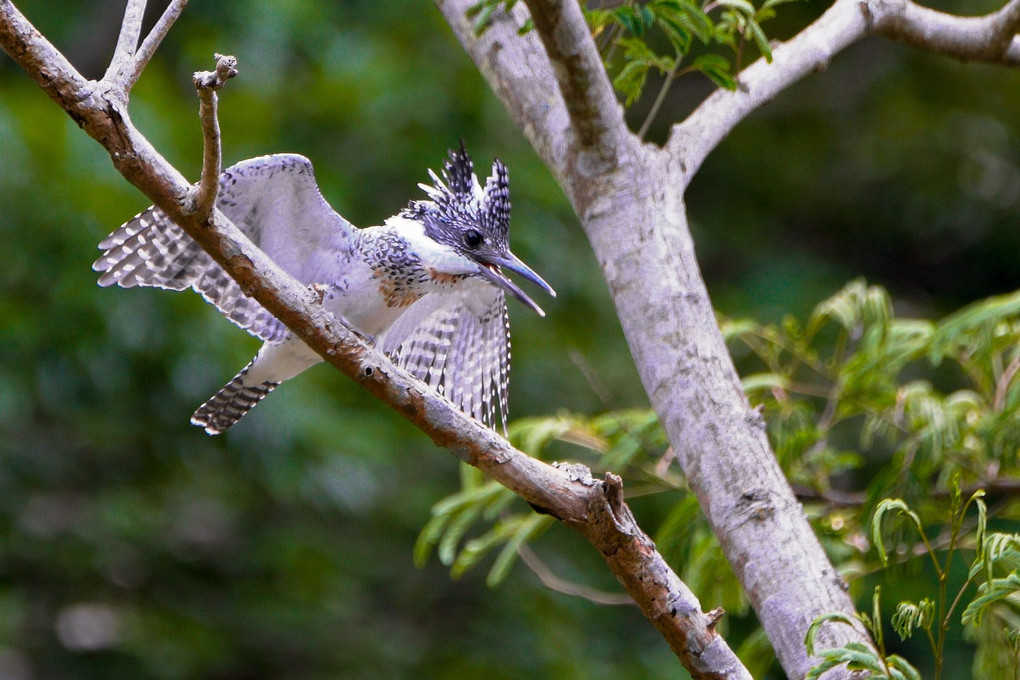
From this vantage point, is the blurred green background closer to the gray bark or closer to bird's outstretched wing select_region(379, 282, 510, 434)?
bird's outstretched wing select_region(379, 282, 510, 434)

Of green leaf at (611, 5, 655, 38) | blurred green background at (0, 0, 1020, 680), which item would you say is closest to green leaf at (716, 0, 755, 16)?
green leaf at (611, 5, 655, 38)

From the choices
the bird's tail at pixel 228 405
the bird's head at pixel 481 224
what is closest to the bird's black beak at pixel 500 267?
the bird's head at pixel 481 224

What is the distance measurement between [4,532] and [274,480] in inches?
49.7

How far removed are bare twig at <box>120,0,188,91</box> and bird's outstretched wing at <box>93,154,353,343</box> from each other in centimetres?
77

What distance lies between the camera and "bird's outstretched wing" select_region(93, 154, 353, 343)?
2.89m

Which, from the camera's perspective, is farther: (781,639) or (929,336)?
(929,336)

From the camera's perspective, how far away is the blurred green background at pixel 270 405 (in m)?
4.53

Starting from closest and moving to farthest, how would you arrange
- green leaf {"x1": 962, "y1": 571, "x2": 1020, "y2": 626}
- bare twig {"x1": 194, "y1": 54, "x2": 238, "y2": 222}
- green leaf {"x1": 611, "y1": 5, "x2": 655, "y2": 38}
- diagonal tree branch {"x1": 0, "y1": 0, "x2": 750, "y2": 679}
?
green leaf {"x1": 962, "y1": 571, "x2": 1020, "y2": 626} → bare twig {"x1": 194, "y1": 54, "x2": 238, "y2": 222} → diagonal tree branch {"x1": 0, "y1": 0, "x2": 750, "y2": 679} → green leaf {"x1": 611, "y1": 5, "x2": 655, "y2": 38}

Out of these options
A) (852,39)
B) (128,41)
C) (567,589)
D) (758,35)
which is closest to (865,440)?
(567,589)

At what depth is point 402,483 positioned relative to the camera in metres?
5.90

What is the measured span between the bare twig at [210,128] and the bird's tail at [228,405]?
1.40 metres

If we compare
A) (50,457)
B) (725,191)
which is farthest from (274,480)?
(725,191)

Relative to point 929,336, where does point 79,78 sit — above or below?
above

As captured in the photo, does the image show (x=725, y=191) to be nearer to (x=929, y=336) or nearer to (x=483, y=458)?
(x=929, y=336)
